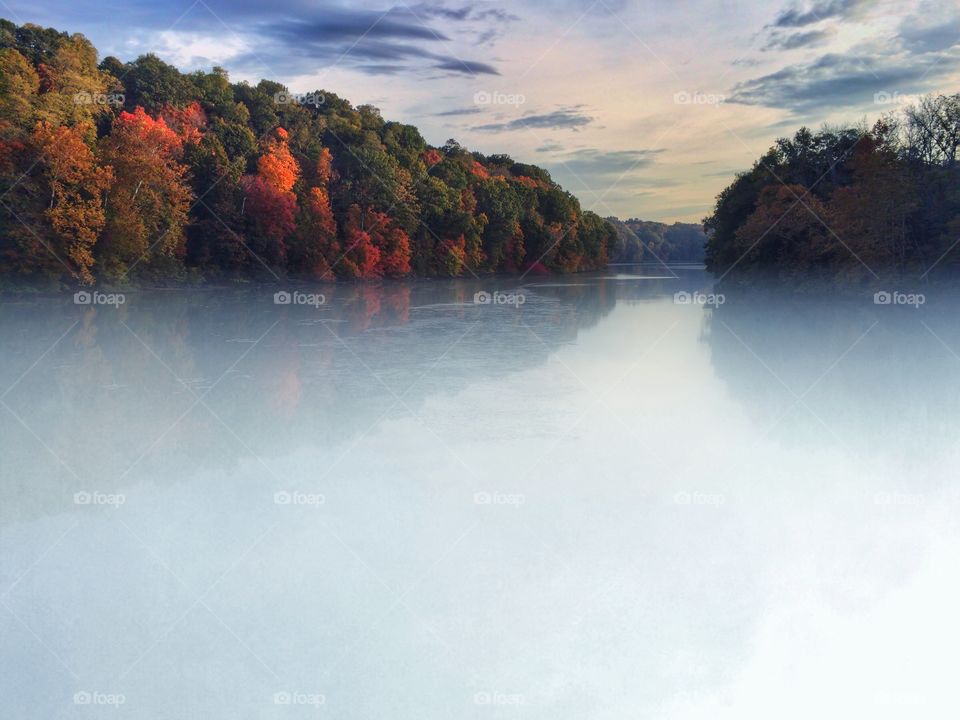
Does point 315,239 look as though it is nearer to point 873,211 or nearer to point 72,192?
point 72,192

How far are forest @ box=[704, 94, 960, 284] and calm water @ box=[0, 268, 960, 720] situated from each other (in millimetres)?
27582

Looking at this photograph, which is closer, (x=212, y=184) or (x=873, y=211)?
(x=873, y=211)

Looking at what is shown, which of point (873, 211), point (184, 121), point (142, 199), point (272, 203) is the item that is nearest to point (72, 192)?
point (142, 199)

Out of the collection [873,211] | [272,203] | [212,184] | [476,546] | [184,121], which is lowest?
[476,546]

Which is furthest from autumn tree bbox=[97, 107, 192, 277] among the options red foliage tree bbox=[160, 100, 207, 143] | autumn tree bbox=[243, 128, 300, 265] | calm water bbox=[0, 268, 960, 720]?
calm water bbox=[0, 268, 960, 720]

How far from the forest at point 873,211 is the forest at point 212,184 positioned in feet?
115

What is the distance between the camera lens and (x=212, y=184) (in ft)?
176

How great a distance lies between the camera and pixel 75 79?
45.3m

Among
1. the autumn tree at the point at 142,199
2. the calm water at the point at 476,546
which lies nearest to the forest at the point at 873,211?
the calm water at the point at 476,546

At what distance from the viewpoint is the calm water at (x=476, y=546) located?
456 cm

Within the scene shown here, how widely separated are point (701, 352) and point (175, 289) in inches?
1511

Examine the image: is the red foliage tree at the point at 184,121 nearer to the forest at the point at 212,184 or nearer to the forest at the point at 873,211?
the forest at the point at 212,184

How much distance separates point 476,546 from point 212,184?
176 feet

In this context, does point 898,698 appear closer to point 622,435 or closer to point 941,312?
point 622,435
